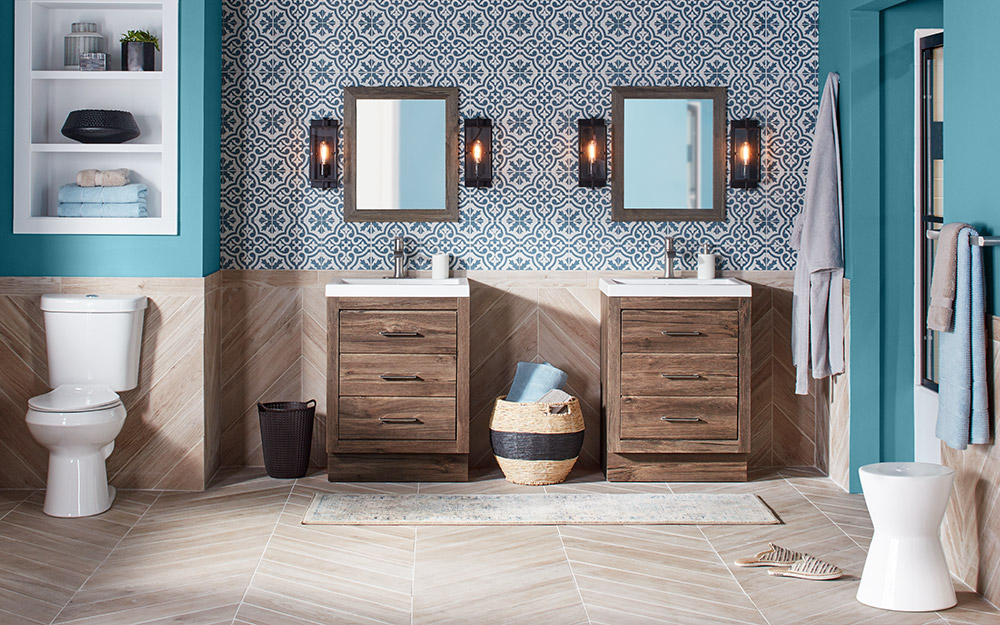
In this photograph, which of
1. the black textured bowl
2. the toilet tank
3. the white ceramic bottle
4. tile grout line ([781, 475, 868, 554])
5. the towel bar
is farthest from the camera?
the white ceramic bottle

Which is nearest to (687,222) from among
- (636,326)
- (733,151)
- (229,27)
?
(733,151)

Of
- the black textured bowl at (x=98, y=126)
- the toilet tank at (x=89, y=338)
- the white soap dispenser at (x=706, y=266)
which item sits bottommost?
the toilet tank at (x=89, y=338)

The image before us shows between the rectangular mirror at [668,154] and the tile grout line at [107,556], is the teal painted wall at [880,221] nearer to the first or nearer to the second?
the rectangular mirror at [668,154]

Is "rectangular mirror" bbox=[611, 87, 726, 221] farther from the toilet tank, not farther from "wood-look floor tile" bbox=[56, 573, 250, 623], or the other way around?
"wood-look floor tile" bbox=[56, 573, 250, 623]

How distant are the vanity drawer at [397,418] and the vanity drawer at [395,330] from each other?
0.77ft

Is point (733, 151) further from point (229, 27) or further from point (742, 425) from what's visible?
point (229, 27)

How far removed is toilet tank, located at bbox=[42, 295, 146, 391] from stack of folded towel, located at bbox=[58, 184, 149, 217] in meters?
0.40

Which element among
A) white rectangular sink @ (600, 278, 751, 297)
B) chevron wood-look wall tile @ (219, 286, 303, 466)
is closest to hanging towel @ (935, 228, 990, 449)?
white rectangular sink @ (600, 278, 751, 297)

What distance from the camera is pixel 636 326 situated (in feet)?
14.8

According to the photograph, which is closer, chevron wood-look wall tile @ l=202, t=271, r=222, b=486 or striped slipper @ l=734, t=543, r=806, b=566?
striped slipper @ l=734, t=543, r=806, b=566

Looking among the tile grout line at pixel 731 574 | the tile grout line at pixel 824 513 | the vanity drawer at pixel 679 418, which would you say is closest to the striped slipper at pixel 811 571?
the tile grout line at pixel 731 574

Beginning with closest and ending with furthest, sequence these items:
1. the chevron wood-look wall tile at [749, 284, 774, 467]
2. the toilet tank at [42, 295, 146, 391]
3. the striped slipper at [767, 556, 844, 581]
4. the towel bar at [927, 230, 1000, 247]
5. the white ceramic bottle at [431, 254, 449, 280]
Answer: the towel bar at [927, 230, 1000, 247] < the striped slipper at [767, 556, 844, 581] < the toilet tank at [42, 295, 146, 391] < the white ceramic bottle at [431, 254, 449, 280] < the chevron wood-look wall tile at [749, 284, 774, 467]

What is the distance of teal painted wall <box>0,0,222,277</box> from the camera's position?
4.39 meters

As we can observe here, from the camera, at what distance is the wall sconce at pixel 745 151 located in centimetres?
488
